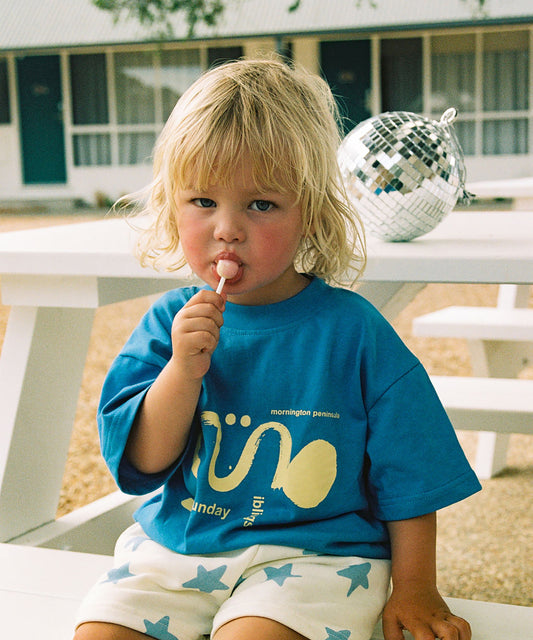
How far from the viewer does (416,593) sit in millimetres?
962

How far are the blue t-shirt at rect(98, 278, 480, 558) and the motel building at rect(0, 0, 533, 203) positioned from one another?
950cm

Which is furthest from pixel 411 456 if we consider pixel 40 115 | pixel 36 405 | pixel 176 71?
pixel 40 115

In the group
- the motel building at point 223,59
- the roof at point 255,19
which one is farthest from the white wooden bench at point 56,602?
the roof at point 255,19

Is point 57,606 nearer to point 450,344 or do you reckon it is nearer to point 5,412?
point 5,412

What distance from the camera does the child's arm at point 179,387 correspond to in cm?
94

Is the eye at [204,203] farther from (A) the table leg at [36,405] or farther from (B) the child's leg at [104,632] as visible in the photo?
(A) the table leg at [36,405]

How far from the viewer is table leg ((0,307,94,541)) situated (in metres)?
1.46

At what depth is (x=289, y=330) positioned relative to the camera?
1.01 metres

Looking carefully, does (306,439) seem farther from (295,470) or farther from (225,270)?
(225,270)

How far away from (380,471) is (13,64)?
12.4 meters

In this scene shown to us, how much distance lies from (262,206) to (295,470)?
298mm

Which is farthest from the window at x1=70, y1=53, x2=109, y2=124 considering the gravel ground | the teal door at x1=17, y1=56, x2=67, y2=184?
the gravel ground

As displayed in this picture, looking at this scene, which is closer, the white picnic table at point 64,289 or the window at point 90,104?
the white picnic table at point 64,289

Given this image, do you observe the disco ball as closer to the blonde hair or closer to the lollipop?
the blonde hair
